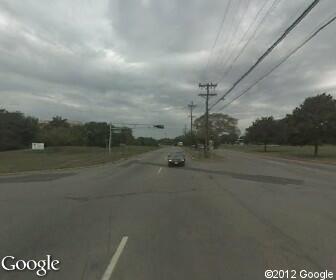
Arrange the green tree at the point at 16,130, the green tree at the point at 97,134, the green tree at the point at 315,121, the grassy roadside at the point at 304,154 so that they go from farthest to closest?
the green tree at the point at 97,134
the green tree at the point at 16,130
the green tree at the point at 315,121
the grassy roadside at the point at 304,154

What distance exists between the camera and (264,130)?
4080 inches

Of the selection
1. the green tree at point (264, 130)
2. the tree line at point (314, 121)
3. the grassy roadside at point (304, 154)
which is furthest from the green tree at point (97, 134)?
the tree line at point (314, 121)

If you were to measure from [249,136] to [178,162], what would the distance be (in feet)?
232

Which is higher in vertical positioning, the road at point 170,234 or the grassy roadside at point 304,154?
the grassy roadside at point 304,154

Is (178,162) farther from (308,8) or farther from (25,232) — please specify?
(25,232)

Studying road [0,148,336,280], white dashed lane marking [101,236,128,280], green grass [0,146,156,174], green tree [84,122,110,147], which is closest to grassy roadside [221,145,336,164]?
green grass [0,146,156,174]

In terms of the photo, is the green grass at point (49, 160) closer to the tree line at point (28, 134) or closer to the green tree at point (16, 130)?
the tree line at point (28, 134)

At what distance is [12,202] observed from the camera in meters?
14.3

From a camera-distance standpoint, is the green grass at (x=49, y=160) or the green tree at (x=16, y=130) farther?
the green tree at (x=16, y=130)

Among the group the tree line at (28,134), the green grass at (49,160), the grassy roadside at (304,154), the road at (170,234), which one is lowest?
the green grass at (49,160)

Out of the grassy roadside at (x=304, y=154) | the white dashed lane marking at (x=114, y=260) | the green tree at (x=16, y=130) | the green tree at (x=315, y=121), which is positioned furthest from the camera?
the green tree at (x=16, y=130)

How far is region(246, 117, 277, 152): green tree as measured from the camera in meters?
104

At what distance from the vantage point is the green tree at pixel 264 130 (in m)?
104

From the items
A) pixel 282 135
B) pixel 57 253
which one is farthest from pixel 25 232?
pixel 282 135
